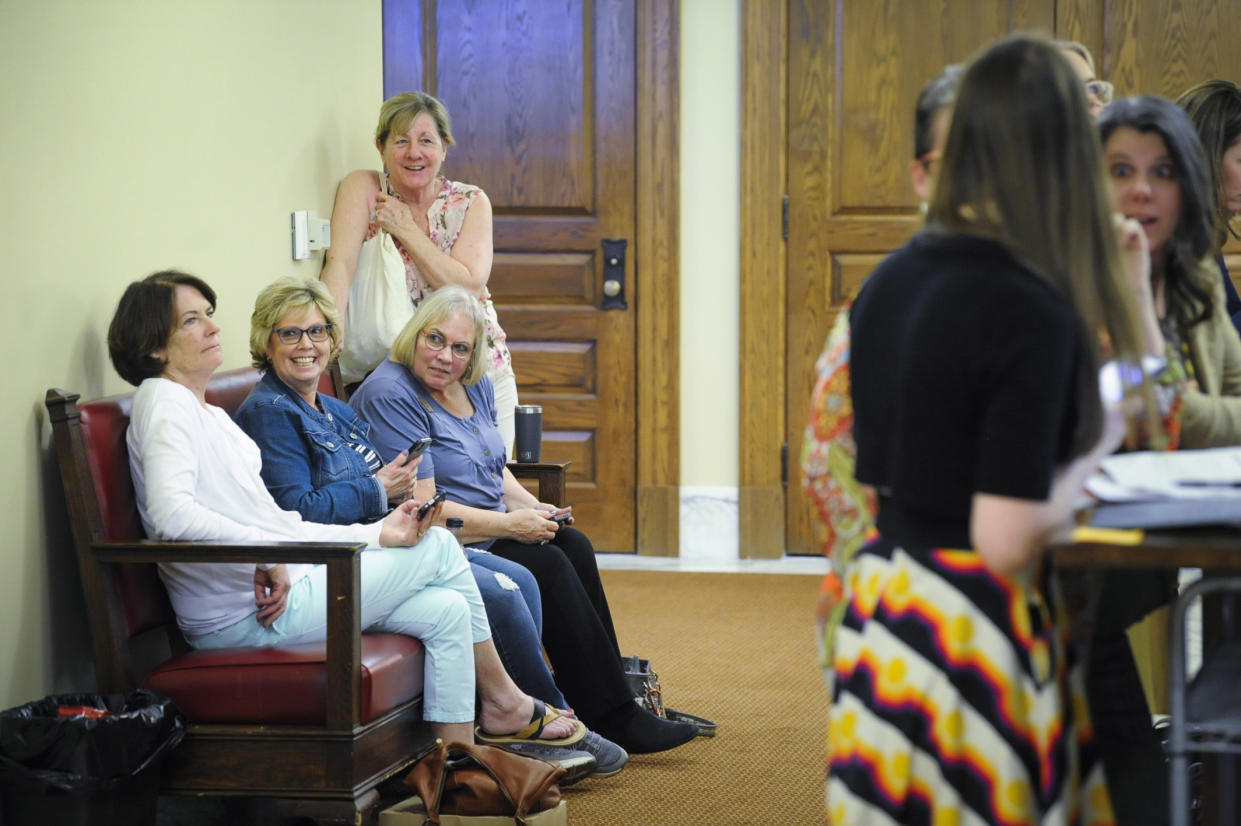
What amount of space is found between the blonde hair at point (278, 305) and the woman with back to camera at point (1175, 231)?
5.59 feet

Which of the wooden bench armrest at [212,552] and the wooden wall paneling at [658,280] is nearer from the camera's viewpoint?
the wooden bench armrest at [212,552]

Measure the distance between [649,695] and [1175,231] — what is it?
1832mm

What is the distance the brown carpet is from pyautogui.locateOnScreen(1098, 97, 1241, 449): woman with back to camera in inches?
49.8

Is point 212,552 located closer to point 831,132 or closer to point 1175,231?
point 1175,231

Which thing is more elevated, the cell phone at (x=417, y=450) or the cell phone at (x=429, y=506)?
the cell phone at (x=417, y=450)

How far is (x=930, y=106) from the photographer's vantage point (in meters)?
1.63

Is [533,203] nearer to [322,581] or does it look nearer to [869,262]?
[869,262]

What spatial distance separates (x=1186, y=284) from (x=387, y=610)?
1584 millimetres

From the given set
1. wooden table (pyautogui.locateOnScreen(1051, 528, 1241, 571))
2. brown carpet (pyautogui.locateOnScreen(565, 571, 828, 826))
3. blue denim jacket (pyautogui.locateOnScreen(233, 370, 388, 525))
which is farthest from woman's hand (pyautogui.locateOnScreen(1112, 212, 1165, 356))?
blue denim jacket (pyautogui.locateOnScreen(233, 370, 388, 525))

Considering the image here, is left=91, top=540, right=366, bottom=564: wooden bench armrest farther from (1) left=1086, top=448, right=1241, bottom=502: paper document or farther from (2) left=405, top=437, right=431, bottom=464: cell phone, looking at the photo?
(1) left=1086, top=448, right=1241, bottom=502: paper document

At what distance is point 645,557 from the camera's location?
556 centimetres

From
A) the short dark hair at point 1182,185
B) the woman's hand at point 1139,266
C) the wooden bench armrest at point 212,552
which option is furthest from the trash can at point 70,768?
the short dark hair at point 1182,185

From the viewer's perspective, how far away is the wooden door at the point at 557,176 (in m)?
5.46

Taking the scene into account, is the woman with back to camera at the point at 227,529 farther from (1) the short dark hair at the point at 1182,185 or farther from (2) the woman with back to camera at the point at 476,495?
(1) the short dark hair at the point at 1182,185
